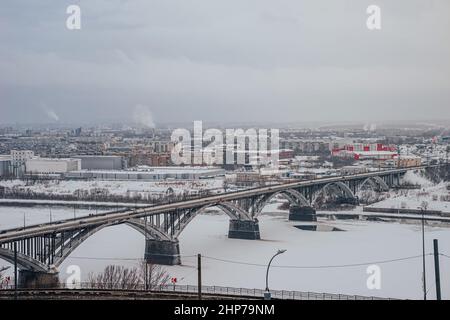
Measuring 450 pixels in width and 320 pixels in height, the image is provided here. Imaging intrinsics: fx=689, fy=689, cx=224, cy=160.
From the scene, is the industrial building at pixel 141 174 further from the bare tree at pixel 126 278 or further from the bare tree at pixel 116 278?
the bare tree at pixel 116 278

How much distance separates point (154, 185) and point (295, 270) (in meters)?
8.18

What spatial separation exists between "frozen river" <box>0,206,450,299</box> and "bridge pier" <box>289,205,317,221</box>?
1.17ft

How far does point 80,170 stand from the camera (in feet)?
51.1

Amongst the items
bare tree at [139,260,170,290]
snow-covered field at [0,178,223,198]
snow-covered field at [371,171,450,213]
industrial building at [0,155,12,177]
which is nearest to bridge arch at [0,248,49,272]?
bare tree at [139,260,170,290]

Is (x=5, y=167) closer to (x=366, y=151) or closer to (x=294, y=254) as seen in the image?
(x=294, y=254)

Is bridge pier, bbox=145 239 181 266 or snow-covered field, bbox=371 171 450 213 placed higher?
snow-covered field, bbox=371 171 450 213

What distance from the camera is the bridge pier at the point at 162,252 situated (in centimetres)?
663

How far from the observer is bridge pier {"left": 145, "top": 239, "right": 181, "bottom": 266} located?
6.63m

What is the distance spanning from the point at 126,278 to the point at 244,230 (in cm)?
332

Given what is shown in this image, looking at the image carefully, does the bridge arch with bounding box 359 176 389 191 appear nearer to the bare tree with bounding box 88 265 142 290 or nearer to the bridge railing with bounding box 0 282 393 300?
the bare tree with bounding box 88 265 142 290

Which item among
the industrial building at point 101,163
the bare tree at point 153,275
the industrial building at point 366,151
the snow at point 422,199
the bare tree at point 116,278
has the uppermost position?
the industrial building at point 366,151

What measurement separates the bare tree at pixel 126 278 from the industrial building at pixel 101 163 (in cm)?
1091

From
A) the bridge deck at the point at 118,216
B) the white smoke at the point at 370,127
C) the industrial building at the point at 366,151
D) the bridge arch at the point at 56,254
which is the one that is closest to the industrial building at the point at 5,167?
the bridge deck at the point at 118,216
